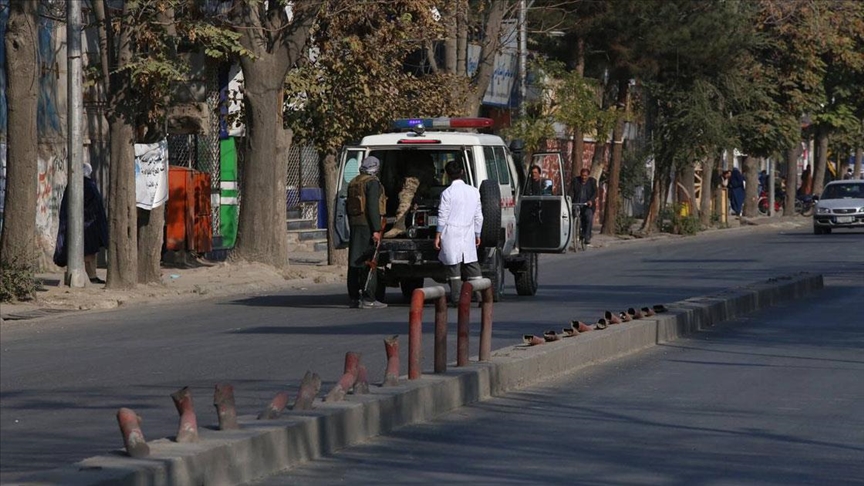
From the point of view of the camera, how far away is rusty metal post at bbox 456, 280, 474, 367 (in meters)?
11.9

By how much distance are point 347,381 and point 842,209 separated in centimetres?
3729

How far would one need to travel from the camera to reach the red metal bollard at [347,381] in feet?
32.3

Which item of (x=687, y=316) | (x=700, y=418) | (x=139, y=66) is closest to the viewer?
(x=700, y=418)

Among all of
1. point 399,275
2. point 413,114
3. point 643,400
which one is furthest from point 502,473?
point 413,114

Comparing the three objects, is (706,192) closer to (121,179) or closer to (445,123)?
(445,123)

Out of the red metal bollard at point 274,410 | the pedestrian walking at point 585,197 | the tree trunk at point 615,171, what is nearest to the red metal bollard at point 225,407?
the red metal bollard at point 274,410

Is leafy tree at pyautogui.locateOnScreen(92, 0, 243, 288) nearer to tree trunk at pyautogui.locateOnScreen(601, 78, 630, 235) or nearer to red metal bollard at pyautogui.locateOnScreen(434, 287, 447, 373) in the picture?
red metal bollard at pyautogui.locateOnScreen(434, 287, 447, 373)

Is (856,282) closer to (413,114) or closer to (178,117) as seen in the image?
(413,114)

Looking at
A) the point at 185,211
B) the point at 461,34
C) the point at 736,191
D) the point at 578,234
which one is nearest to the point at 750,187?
the point at 736,191

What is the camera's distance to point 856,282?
86.2 feet

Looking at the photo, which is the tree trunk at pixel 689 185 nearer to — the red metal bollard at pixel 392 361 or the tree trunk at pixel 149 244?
the tree trunk at pixel 149 244

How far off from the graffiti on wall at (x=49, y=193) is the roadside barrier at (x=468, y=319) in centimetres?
1711

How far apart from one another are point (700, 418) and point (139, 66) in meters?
12.9

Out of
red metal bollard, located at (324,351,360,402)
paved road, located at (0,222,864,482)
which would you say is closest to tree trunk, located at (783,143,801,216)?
paved road, located at (0,222,864,482)
